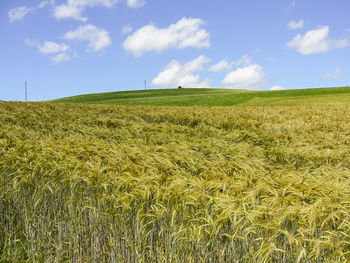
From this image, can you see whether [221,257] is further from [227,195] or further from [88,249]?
[88,249]

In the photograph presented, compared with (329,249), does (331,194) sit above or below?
above

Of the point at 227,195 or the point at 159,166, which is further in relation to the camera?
the point at 159,166

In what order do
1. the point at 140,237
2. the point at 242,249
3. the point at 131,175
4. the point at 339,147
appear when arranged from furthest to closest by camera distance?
the point at 339,147 < the point at 131,175 < the point at 140,237 < the point at 242,249

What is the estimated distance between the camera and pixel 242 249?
2514 millimetres

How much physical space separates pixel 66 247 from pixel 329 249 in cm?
305

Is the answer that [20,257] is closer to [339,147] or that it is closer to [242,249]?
[242,249]

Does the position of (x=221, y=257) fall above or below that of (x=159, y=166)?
below

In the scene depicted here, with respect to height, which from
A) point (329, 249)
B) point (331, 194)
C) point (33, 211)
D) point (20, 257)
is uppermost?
point (331, 194)

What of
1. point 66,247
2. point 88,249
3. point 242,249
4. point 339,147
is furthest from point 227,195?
point 339,147

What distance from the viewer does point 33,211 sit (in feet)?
13.7

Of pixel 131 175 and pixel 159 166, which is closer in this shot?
pixel 131 175

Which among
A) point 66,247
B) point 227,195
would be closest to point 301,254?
point 227,195

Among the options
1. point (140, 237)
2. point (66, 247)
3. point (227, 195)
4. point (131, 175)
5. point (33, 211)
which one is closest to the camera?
point (227, 195)

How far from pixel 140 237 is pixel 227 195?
0.94 m
